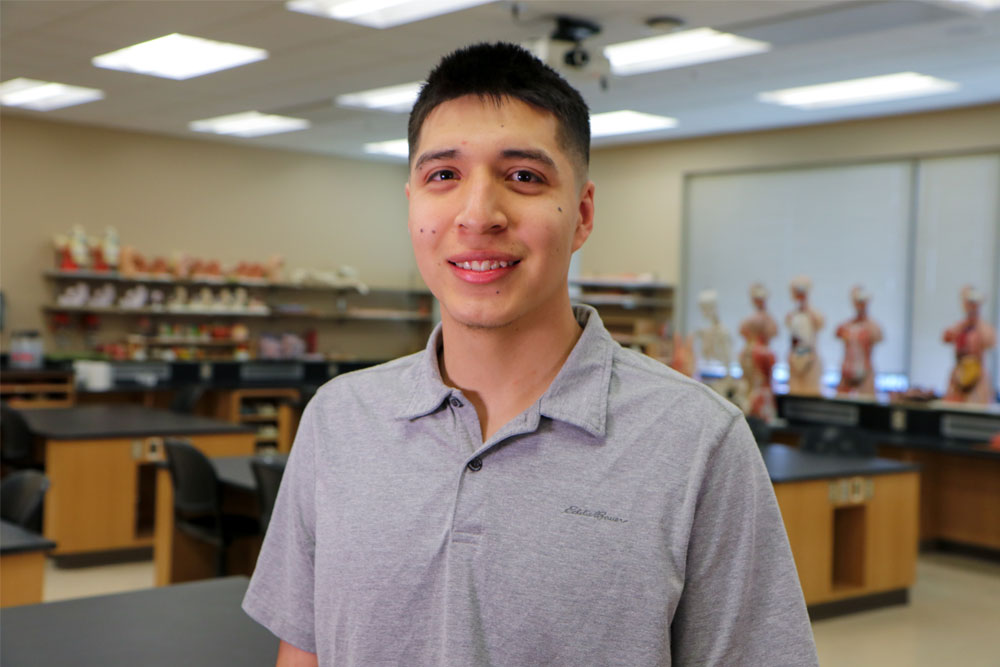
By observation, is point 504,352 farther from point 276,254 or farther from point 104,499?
point 276,254

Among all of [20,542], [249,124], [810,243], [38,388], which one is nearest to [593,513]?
[20,542]

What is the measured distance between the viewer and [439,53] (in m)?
6.73

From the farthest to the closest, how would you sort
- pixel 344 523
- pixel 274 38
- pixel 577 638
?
pixel 274 38 < pixel 344 523 < pixel 577 638

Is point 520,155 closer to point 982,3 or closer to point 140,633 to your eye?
point 140,633

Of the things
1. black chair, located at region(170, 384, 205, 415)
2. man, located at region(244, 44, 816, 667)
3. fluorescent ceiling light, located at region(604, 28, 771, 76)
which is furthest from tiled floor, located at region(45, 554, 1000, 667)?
man, located at region(244, 44, 816, 667)

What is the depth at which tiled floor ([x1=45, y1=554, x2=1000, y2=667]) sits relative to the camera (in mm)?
4739

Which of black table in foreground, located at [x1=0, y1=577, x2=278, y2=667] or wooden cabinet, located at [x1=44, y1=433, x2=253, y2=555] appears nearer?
black table in foreground, located at [x1=0, y1=577, x2=278, y2=667]

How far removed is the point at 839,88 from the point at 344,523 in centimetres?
740

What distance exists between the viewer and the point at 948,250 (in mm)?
8516

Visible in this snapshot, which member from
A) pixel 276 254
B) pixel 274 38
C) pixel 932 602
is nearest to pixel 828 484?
pixel 932 602

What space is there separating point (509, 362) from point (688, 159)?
9.45 meters

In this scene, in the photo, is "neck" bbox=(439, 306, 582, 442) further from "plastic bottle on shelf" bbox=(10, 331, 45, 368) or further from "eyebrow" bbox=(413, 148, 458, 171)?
"plastic bottle on shelf" bbox=(10, 331, 45, 368)

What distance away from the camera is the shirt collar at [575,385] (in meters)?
1.15

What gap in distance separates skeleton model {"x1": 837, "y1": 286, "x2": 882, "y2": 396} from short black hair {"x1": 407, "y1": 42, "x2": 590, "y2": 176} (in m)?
6.84
